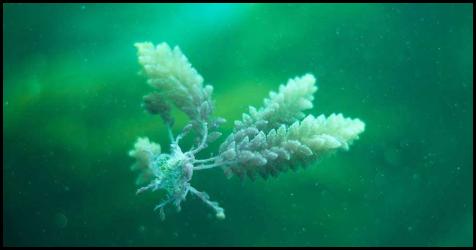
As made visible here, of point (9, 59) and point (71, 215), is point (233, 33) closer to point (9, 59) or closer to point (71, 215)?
point (9, 59)

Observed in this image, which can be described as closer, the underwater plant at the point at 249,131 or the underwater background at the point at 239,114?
the underwater plant at the point at 249,131

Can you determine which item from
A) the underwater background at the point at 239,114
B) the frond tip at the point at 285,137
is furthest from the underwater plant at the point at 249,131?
the underwater background at the point at 239,114

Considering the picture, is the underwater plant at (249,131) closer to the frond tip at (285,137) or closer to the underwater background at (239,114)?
the frond tip at (285,137)

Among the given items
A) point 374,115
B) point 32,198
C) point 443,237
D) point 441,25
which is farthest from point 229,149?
point 443,237

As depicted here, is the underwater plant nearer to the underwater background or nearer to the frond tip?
the frond tip

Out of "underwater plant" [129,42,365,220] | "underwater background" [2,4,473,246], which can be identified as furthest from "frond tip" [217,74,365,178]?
"underwater background" [2,4,473,246]

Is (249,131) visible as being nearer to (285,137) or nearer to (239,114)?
(285,137)
